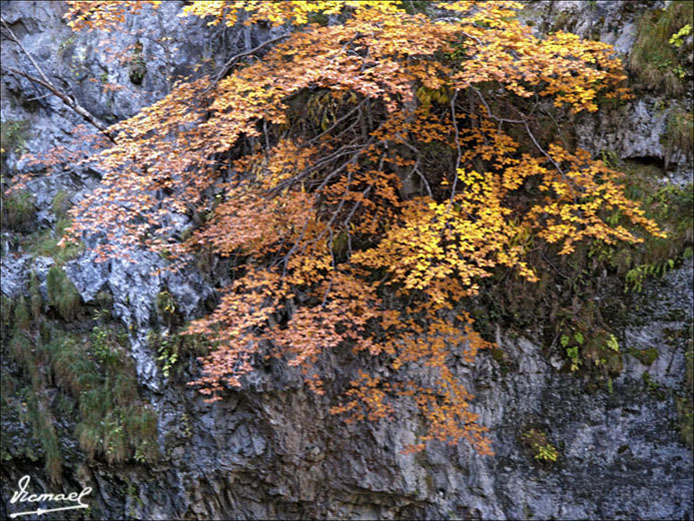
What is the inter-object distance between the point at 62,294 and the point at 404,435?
3.75 metres

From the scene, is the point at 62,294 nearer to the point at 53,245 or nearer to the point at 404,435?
the point at 53,245

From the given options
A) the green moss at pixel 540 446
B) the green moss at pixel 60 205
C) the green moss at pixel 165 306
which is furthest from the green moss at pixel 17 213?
the green moss at pixel 540 446

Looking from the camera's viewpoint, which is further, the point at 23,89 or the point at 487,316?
the point at 23,89

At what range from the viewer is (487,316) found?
5770 mm

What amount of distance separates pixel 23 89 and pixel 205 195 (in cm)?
262

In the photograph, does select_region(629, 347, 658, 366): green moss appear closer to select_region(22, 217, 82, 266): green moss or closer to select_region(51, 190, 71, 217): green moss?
select_region(22, 217, 82, 266): green moss

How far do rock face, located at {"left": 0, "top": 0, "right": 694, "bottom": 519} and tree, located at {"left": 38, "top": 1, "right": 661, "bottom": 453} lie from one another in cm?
29

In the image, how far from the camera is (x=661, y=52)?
220 inches

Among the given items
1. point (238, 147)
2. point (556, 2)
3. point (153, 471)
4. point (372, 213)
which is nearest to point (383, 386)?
point (372, 213)

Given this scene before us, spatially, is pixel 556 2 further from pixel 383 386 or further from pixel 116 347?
pixel 116 347

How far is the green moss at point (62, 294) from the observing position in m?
5.83

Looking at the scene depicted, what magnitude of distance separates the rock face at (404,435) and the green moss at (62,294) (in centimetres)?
10

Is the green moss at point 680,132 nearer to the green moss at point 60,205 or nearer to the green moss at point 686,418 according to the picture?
the green moss at point 686,418

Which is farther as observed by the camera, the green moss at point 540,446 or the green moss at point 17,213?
the green moss at point 17,213
